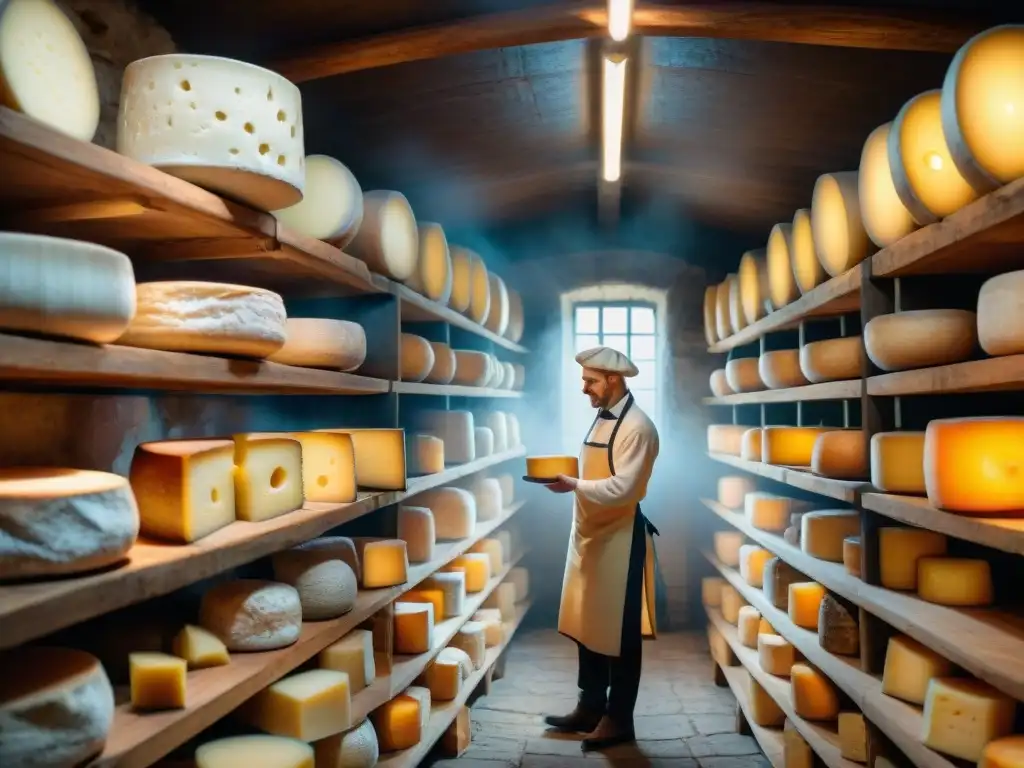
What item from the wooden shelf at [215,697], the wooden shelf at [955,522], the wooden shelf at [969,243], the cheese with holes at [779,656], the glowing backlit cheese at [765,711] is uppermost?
the wooden shelf at [969,243]

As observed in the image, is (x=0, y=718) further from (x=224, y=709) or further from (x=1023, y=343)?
(x=1023, y=343)

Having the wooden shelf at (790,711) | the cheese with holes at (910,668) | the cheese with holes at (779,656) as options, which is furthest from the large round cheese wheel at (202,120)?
the cheese with holes at (779,656)

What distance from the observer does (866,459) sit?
299 centimetres

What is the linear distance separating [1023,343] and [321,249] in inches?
72.0

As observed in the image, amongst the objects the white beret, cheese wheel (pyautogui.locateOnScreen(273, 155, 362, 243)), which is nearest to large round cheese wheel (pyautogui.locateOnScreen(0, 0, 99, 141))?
cheese wheel (pyautogui.locateOnScreen(273, 155, 362, 243))

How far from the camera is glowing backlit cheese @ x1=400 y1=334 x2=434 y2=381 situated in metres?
3.61

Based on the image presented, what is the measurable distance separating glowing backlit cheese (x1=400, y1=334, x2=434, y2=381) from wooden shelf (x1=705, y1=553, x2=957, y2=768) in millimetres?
1897

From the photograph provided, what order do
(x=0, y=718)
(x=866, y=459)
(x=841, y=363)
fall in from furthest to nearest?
(x=841, y=363)
(x=866, y=459)
(x=0, y=718)

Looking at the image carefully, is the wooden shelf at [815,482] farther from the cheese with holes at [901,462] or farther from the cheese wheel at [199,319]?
the cheese wheel at [199,319]

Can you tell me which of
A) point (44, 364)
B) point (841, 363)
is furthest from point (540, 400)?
point (44, 364)

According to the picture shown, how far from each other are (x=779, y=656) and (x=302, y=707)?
2392mm

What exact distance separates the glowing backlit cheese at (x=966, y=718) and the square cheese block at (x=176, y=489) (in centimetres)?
187

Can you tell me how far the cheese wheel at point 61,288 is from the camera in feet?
4.43

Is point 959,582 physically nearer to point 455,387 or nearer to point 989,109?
point 989,109
